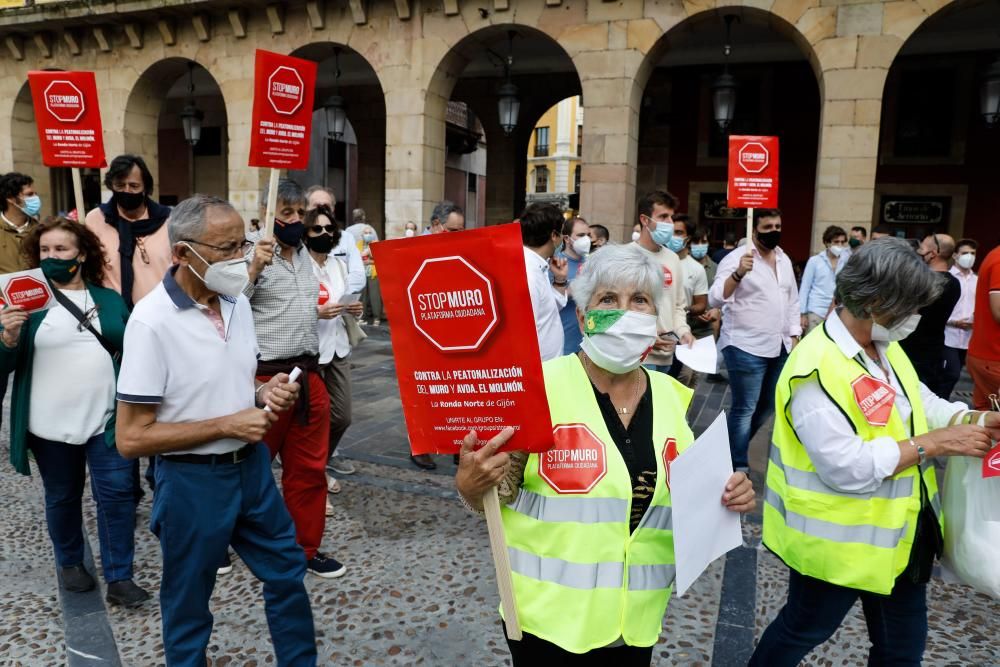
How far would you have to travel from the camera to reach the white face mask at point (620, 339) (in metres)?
1.80

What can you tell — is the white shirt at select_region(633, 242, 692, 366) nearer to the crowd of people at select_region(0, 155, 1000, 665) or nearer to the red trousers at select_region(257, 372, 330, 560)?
the crowd of people at select_region(0, 155, 1000, 665)

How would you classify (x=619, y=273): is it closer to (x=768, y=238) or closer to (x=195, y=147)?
(x=768, y=238)

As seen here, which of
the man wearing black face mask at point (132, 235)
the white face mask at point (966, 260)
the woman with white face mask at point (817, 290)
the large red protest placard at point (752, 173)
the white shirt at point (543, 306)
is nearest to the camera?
the white shirt at point (543, 306)

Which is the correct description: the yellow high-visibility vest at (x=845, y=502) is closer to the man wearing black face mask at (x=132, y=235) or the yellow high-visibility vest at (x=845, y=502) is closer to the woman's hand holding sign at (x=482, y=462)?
the woman's hand holding sign at (x=482, y=462)

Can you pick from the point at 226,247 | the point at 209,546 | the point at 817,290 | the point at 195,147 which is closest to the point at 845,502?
the point at 209,546

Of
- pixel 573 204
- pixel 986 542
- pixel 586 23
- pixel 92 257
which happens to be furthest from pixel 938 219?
pixel 92 257

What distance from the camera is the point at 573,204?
22.7 meters

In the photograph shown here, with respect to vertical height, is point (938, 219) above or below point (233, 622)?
above

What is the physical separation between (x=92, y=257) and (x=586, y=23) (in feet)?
31.6

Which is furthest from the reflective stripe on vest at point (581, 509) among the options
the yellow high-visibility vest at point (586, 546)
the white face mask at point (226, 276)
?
the white face mask at point (226, 276)

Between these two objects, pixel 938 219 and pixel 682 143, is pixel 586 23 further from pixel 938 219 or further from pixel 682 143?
pixel 938 219

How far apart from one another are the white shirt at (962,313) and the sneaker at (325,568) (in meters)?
5.83

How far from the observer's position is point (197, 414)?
232 centimetres

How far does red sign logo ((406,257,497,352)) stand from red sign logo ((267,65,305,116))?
9.17 feet
